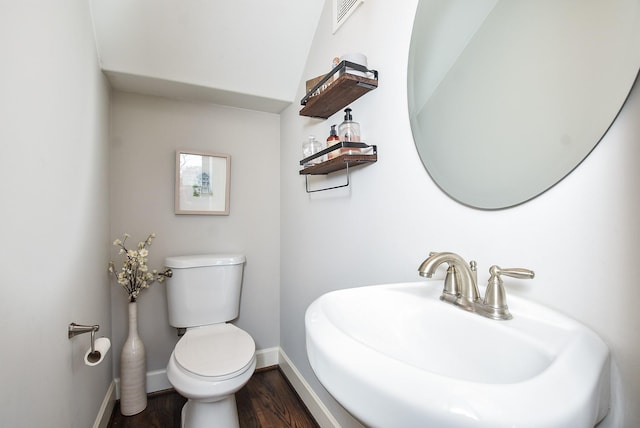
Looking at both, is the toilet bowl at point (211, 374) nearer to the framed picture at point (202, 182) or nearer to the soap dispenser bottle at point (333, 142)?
the framed picture at point (202, 182)

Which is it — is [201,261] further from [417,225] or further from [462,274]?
[462,274]

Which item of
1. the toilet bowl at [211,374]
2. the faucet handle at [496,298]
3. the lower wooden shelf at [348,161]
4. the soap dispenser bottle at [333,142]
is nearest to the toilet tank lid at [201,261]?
the toilet bowl at [211,374]

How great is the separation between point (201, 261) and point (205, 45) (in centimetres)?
121

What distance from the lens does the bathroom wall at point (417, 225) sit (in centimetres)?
52

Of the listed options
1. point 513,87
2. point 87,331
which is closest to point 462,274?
point 513,87

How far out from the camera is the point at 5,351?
0.64 metres

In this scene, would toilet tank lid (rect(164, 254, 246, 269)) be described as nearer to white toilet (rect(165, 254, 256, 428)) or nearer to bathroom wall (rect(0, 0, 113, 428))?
white toilet (rect(165, 254, 256, 428))

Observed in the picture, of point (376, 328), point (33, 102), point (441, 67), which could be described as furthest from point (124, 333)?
point (441, 67)

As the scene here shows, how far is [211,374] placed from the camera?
1.27 metres

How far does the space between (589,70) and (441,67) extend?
0.39 metres

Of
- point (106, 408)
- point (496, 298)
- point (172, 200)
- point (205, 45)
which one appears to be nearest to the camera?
point (496, 298)

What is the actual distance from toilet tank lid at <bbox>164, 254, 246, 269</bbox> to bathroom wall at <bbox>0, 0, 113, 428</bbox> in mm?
430

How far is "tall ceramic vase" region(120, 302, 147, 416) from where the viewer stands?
1.64m

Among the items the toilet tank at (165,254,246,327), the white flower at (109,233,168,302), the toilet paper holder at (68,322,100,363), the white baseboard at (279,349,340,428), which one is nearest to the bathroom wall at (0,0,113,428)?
the toilet paper holder at (68,322,100,363)
